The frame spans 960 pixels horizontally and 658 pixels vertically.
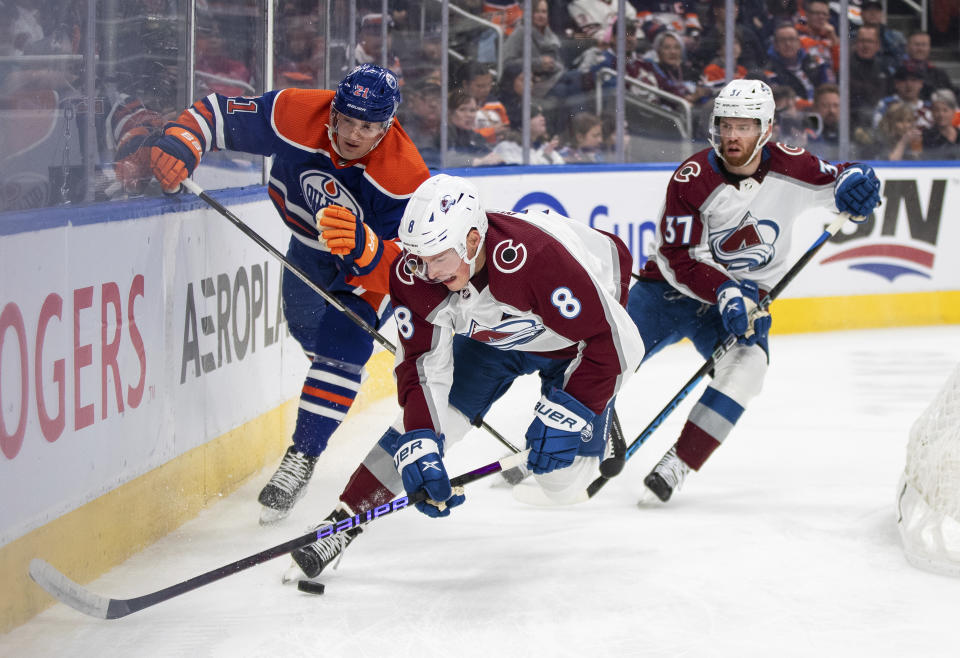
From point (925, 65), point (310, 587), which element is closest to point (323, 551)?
point (310, 587)

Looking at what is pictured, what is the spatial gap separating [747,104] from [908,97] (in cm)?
386

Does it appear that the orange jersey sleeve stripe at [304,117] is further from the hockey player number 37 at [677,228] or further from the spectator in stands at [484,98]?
the spectator in stands at [484,98]

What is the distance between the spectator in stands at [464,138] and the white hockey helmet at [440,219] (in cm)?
357

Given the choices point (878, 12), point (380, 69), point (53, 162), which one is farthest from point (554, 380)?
point (878, 12)

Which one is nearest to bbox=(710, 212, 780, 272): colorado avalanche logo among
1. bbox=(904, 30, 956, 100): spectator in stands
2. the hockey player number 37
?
the hockey player number 37

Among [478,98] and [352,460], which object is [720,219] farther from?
[478,98]

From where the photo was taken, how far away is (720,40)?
20.8 ft

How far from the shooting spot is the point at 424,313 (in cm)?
241

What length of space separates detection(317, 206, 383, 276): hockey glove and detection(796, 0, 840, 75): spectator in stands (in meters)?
4.36

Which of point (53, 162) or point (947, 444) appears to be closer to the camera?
point (53, 162)

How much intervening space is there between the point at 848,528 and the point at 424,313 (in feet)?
4.29

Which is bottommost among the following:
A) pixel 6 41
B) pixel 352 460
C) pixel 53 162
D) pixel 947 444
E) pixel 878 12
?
pixel 352 460

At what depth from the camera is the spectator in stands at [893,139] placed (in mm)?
6477

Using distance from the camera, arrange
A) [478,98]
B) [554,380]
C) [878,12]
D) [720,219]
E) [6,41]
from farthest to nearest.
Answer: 1. [878,12]
2. [478,98]
3. [720,219]
4. [554,380]
5. [6,41]
